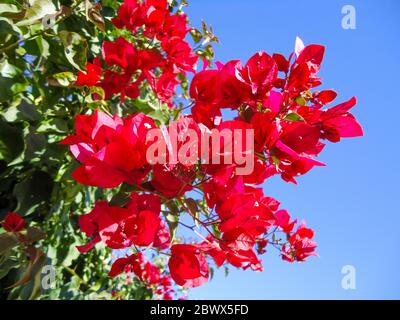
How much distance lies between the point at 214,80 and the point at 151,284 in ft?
7.32

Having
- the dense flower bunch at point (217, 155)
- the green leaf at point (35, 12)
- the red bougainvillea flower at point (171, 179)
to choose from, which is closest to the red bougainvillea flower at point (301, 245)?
the dense flower bunch at point (217, 155)

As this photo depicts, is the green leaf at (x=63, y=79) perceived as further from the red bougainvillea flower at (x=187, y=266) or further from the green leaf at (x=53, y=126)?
the red bougainvillea flower at (x=187, y=266)

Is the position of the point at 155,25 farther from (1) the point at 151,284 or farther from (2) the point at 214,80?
(1) the point at 151,284

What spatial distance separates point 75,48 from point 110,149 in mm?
640

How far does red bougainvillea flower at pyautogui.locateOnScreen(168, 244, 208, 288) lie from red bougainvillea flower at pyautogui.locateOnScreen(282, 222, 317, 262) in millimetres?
468

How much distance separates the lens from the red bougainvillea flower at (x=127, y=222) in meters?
0.51

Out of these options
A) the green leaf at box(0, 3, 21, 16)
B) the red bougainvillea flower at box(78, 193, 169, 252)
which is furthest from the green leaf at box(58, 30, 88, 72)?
the red bougainvillea flower at box(78, 193, 169, 252)

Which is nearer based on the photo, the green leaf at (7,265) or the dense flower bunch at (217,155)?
the dense flower bunch at (217,155)

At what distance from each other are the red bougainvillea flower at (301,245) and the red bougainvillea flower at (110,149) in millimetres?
617

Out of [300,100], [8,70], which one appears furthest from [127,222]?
[8,70]

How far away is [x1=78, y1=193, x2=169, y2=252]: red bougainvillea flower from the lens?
0.51m
